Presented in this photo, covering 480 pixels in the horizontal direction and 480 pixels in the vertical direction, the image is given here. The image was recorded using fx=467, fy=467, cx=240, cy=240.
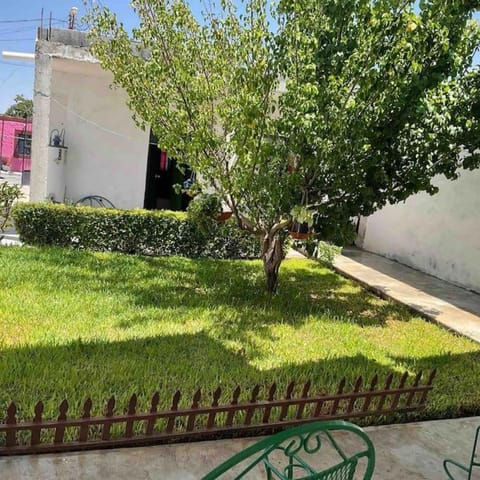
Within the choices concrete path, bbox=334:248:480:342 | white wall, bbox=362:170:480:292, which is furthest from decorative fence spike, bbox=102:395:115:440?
white wall, bbox=362:170:480:292

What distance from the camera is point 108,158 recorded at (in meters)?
10.9

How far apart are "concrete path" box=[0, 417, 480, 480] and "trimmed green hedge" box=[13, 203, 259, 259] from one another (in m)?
4.99

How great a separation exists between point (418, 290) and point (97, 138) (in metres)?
7.63

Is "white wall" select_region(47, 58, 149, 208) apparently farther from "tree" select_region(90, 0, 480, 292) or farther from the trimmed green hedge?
"tree" select_region(90, 0, 480, 292)

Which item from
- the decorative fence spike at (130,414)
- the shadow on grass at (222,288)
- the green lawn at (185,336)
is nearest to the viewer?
the decorative fence spike at (130,414)

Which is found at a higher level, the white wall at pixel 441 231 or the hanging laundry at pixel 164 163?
the hanging laundry at pixel 164 163

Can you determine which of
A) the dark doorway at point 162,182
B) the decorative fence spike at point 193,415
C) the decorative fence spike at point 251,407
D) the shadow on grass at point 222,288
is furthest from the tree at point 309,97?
the dark doorway at point 162,182

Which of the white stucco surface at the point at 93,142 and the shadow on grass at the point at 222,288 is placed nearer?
the shadow on grass at the point at 222,288

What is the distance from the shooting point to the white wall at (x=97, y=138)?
10.5 m

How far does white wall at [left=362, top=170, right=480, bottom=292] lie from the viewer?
873 cm

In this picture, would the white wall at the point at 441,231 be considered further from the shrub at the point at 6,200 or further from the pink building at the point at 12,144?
the pink building at the point at 12,144

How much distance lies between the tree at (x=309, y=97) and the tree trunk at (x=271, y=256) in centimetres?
10

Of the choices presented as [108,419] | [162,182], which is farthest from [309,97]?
[162,182]

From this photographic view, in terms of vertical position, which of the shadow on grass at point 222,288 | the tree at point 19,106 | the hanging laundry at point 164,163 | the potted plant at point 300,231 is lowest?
the shadow on grass at point 222,288
